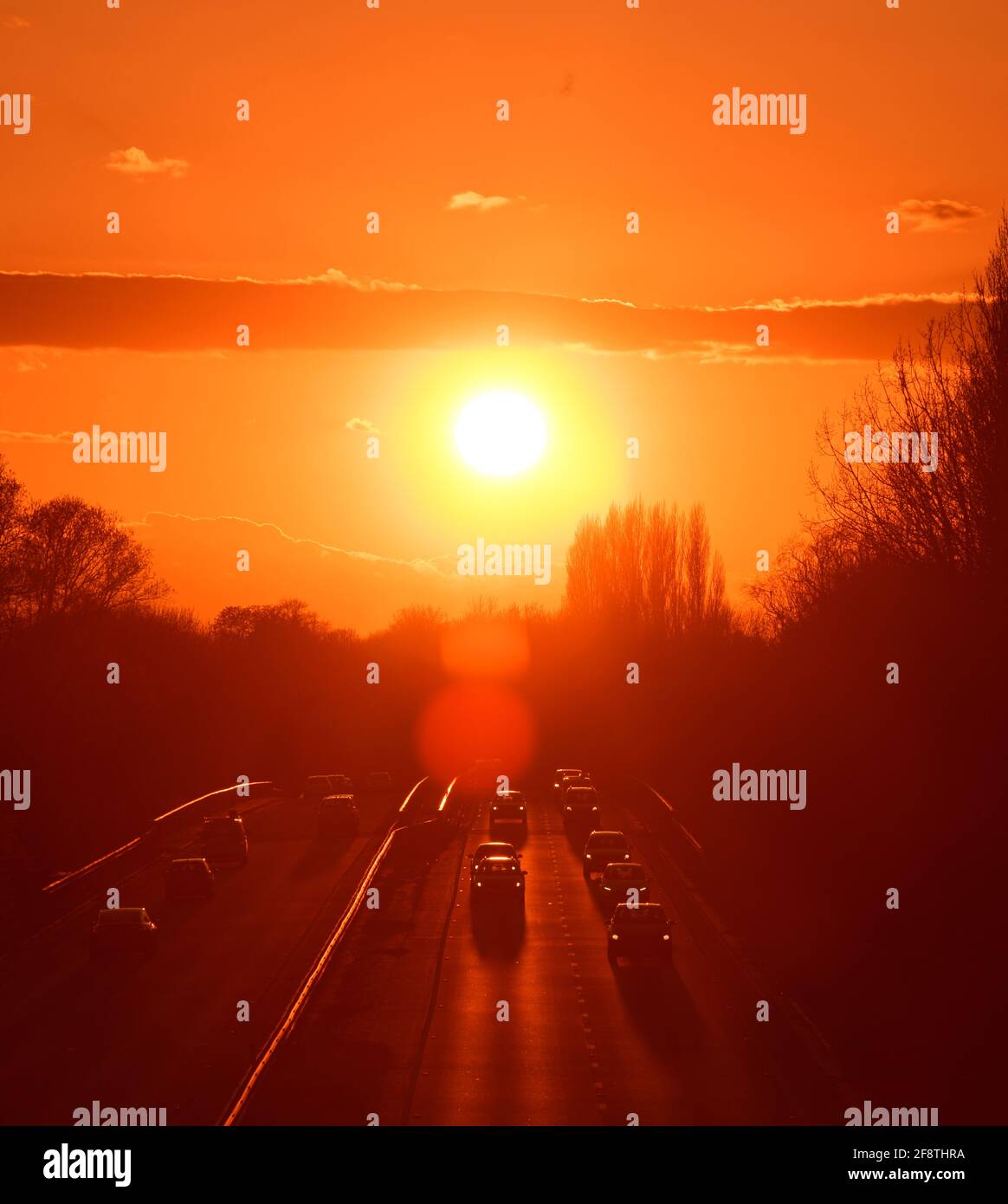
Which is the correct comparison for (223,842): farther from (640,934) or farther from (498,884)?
(640,934)

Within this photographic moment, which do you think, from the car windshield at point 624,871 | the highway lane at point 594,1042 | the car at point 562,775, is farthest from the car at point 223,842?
the car at point 562,775

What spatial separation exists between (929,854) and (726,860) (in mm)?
14501

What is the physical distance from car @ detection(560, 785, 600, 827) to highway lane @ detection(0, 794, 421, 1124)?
46.9 feet

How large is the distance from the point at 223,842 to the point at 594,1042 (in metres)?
30.6

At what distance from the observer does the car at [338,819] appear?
214ft

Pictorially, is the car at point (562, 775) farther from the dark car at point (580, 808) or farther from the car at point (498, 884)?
the car at point (498, 884)

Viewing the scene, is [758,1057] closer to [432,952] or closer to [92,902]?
[432,952]

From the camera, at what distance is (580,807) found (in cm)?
6694

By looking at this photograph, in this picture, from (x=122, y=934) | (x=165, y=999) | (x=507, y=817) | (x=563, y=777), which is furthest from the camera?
(x=563, y=777)

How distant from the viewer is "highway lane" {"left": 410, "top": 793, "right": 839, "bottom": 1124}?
79.4 ft

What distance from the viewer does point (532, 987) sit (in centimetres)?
3434

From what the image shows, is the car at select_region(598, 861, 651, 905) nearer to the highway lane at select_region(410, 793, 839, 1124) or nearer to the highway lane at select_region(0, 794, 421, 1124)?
the highway lane at select_region(410, 793, 839, 1124)

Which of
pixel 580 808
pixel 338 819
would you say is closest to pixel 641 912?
pixel 580 808
